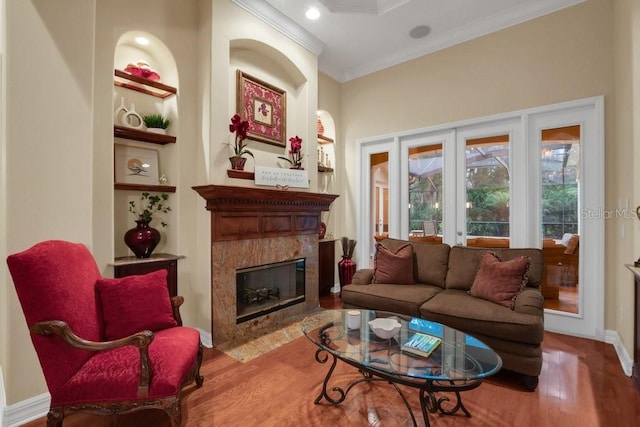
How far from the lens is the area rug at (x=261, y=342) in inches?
110

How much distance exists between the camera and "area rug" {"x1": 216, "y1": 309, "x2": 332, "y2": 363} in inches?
110

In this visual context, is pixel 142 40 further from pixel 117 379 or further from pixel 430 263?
pixel 430 263

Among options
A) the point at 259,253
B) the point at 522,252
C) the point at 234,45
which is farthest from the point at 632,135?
the point at 234,45

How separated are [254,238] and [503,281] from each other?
2.45 metres

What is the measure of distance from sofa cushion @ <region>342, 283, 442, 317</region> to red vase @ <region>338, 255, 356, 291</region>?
1170mm

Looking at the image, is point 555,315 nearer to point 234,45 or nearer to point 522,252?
point 522,252

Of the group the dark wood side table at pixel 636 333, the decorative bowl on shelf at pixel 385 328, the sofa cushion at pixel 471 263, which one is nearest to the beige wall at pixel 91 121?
the decorative bowl on shelf at pixel 385 328

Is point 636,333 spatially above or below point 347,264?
below

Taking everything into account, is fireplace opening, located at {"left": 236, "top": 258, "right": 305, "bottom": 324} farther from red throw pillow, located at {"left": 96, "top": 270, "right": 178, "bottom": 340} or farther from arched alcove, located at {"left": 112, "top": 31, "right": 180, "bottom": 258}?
red throw pillow, located at {"left": 96, "top": 270, "right": 178, "bottom": 340}

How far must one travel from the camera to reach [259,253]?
337 centimetres

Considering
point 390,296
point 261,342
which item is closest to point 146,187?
point 261,342

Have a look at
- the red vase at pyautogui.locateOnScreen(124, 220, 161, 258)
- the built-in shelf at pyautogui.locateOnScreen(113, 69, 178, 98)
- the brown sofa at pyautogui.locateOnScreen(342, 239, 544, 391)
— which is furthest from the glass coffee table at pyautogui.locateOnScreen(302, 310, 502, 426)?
the built-in shelf at pyautogui.locateOnScreen(113, 69, 178, 98)

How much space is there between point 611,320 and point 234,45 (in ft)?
15.6

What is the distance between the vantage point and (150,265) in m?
2.66
